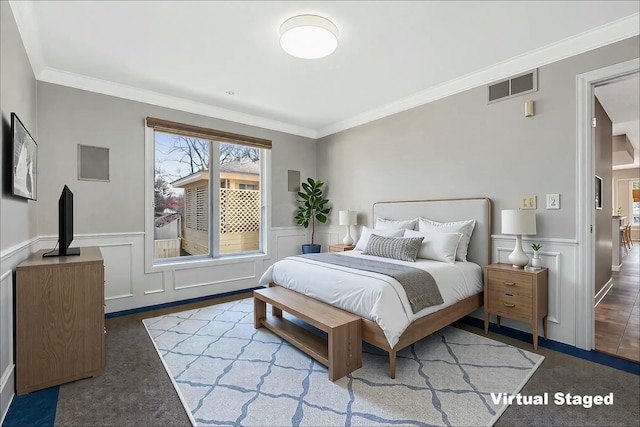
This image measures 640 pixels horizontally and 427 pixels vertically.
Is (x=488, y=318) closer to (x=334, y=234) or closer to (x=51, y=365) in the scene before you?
(x=334, y=234)

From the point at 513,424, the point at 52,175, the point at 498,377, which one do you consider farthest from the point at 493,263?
the point at 52,175

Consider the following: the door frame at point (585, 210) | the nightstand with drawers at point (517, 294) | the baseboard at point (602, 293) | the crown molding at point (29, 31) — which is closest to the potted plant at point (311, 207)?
the nightstand with drawers at point (517, 294)

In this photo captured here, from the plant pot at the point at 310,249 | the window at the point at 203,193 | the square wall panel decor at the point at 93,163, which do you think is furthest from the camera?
the plant pot at the point at 310,249

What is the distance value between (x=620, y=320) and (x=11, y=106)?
552 cm

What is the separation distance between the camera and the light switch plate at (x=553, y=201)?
8.78ft

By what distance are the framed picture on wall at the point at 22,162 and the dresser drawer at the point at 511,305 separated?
149 inches

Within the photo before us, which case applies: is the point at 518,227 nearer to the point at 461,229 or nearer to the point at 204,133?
the point at 461,229

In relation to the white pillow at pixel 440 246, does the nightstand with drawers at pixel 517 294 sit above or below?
below

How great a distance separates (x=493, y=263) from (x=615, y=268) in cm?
415

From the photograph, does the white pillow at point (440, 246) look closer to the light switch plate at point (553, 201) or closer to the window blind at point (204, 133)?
the light switch plate at point (553, 201)

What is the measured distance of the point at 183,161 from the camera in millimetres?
4066

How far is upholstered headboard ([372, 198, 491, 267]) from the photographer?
3.10 m

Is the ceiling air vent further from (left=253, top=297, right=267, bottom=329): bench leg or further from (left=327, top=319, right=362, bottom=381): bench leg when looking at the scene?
(left=253, top=297, right=267, bottom=329): bench leg

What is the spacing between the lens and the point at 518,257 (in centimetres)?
274
